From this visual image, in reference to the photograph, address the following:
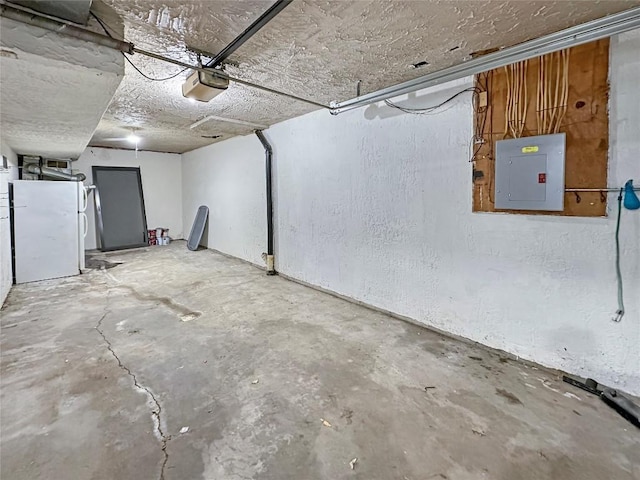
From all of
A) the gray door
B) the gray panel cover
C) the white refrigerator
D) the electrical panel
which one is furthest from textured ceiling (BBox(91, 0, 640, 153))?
the gray door

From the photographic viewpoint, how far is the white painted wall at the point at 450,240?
197cm

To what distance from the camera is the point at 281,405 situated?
6.33 feet

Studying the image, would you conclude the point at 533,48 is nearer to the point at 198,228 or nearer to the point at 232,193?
the point at 232,193

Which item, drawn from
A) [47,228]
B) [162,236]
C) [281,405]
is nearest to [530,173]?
[281,405]

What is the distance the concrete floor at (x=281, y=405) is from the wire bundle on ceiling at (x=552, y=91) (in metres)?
1.74

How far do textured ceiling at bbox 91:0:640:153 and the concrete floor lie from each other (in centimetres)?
224

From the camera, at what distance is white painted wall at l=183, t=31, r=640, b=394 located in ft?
6.46

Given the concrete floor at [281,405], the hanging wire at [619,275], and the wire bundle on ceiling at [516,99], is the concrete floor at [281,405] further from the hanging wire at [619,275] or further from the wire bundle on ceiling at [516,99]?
the wire bundle on ceiling at [516,99]

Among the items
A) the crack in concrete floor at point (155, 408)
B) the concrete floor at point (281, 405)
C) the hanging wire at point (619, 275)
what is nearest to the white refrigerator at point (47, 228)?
the concrete floor at point (281, 405)

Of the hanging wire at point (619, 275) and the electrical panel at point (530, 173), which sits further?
the electrical panel at point (530, 173)

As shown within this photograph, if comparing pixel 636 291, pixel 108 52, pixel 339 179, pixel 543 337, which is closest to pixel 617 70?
pixel 636 291

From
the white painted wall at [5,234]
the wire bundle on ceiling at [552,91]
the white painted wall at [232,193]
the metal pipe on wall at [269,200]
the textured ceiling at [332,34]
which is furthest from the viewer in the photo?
the white painted wall at [232,193]

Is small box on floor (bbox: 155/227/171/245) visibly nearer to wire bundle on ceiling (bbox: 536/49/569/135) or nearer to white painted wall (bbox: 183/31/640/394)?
white painted wall (bbox: 183/31/640/394)

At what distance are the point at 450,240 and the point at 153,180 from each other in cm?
734
